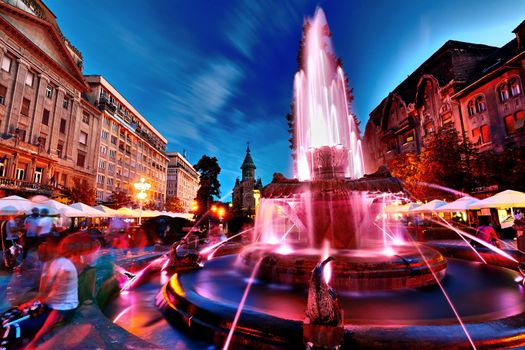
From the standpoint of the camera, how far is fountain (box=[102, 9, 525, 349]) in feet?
9.98

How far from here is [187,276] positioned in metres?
6.93

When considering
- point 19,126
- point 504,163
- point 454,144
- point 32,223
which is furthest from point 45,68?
point 504,163

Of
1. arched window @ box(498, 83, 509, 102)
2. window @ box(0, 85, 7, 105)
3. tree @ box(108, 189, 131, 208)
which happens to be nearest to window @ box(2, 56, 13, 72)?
window @ box(0, 85, 7, 105)

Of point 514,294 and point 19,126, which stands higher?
point 19,126

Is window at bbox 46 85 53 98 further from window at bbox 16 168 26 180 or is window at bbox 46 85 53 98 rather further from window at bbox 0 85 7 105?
window at bbox 16 168 26 180

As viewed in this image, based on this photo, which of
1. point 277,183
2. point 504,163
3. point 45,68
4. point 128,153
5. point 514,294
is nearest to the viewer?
point 514,294

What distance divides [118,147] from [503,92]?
207 feet

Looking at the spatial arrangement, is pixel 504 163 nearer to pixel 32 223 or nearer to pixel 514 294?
pixel 514 294

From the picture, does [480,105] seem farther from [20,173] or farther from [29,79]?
[29,79]

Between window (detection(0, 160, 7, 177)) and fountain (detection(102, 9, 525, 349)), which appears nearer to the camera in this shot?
fountain (detection(102, 9, 525, 349))

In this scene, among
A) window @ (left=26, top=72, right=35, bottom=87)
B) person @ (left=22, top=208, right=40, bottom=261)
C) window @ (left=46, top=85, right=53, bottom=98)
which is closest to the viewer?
person @ (left=22, top=208, right=40, bottom=261)

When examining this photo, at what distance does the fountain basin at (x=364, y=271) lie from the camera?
554cm

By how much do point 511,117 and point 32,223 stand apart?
35.2 meters

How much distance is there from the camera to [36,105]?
105 ft
